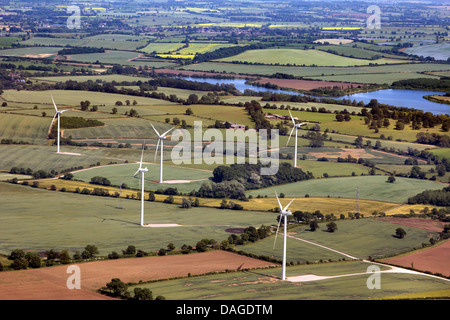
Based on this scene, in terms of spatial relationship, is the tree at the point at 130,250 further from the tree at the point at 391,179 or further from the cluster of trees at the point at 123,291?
the tree at the point at 391,179

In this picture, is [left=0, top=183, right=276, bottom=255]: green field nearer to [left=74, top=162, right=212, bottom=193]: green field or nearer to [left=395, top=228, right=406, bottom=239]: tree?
[left=74, top=162, right=212, bottom=193]: green field

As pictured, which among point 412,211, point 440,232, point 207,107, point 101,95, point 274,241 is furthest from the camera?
point 101,95

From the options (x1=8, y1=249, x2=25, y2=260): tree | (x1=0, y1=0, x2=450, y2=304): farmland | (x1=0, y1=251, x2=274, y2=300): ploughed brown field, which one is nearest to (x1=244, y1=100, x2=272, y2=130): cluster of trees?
(x1=0, y1=0, x2=450, y2=304): farmland

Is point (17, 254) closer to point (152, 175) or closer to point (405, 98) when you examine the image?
point (152, 175)

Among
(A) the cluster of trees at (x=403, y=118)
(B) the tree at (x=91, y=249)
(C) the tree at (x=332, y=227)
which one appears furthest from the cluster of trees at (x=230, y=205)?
(A) the cluster of trees at (x=403, y=118)

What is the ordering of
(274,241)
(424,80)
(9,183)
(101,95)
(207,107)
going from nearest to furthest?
1. (274,241)
2. (9,183)
3. (207,107)
4. (101,95)
5. (424,80)

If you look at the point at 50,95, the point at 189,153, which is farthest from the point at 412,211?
the point at 50,95
